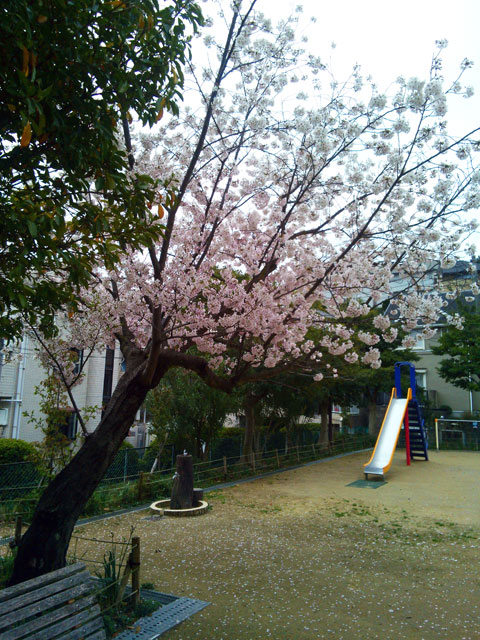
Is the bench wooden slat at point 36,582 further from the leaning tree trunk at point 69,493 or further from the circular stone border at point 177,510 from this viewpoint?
the circular stone border at point 177,510

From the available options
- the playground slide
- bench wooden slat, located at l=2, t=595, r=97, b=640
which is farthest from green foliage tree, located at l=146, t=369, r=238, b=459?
bench wooden slat, located at l=2, t=595, r=97, b=640

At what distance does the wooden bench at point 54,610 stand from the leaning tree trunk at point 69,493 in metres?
0.93

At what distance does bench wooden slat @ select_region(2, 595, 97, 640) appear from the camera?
3.00 metres

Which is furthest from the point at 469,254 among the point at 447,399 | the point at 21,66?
the point at 447,399

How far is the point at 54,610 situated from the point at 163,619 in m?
1.36

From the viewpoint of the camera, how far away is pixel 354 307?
659 centimetres

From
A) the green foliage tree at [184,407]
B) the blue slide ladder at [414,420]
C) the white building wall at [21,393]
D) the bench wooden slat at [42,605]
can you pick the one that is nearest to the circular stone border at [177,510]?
the green foliage tree at [184,407]

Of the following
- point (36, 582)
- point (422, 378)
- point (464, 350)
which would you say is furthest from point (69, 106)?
point (422, 378)

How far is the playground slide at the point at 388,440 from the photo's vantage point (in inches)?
552

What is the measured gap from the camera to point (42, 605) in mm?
3273

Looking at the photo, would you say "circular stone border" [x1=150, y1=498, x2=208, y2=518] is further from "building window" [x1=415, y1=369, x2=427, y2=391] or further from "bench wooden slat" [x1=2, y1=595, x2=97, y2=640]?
"building window" [x1=415, y1=369, x2=427, y2=391]

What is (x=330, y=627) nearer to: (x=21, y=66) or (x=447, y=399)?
(x=21, y=66)

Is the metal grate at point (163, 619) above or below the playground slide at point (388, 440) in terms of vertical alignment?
below

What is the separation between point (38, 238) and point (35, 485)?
732 centimetres
